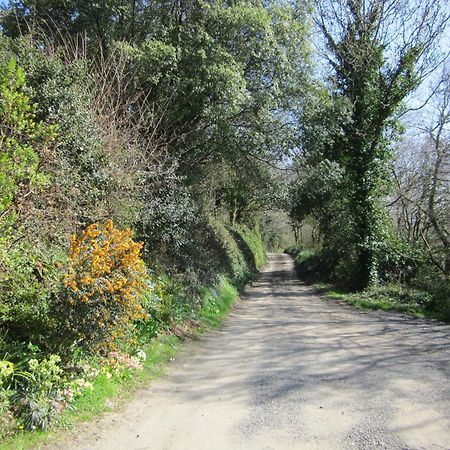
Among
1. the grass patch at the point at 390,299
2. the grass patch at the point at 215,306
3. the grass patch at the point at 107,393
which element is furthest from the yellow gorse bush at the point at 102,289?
the grass patch at the point at 390,299

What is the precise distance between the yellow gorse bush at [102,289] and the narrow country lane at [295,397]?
1.07 m

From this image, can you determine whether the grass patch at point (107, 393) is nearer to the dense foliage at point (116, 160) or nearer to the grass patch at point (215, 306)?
the dense foliage at point (116, 160)

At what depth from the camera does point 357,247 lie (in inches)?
849

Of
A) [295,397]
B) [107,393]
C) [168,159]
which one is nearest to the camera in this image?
[107,393]

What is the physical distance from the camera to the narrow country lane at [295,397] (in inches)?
194

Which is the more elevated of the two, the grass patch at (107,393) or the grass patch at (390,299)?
the grass patch at (107,393)

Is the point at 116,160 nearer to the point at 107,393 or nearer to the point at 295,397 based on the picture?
the point at 107,393

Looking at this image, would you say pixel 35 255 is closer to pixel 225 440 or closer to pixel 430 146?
pixel 225 440

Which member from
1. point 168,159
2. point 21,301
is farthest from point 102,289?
point 168,159

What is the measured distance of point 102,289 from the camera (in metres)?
5.68

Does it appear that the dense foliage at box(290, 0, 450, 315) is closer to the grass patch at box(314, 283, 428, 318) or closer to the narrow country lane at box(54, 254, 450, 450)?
the grass patch at box(314, 283, 428, 318)

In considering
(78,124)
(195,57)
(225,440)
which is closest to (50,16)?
(195,57)

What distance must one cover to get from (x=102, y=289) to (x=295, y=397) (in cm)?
299

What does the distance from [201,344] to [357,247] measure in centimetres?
1347
